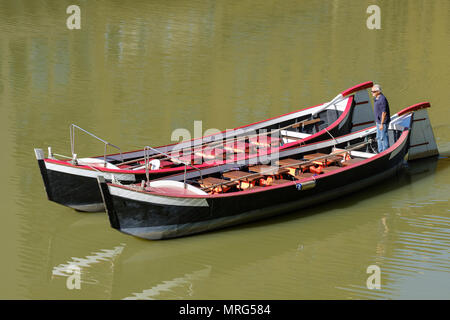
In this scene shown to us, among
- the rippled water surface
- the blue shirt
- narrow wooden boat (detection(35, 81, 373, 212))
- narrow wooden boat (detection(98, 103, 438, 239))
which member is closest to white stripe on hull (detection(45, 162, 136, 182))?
narrow wooden boat (detection(35, 81, 373, 212))

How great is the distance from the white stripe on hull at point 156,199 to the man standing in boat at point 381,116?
18.4ft

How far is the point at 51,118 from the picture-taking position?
70.7ft

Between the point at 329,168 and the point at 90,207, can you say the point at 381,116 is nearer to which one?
the point at 329,168

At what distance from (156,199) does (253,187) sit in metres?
2.63

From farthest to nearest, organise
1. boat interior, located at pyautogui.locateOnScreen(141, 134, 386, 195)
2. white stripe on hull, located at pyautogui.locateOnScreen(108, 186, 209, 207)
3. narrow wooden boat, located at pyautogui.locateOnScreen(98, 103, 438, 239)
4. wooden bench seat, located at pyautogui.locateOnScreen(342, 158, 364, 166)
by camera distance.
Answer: wooden bench seat, located at pyautogui.locateOnScreen(342, 158, 364, 166) → boat interior, located at pyautogui.locateOnScreen(141, 134, 386, 195) → narrow wooden boat, located at pyautogui.locateOnScreen(98, 103, 438, 239) → white stripe on hull, located at pyautogui.locateOnScreen(108, 186, 209, 207)

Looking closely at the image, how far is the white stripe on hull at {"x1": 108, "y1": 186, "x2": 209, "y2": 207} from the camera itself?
39.0 feet

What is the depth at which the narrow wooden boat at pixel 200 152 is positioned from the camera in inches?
526

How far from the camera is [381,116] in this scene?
16.2 meters

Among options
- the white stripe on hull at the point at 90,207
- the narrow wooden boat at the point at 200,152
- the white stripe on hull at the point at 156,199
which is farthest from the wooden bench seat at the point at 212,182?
the white stripe on hull at the point at 90,207

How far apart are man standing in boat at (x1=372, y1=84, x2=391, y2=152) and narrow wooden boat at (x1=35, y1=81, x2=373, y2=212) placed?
1.30 m

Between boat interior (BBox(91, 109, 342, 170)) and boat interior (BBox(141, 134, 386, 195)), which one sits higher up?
boat interior (BBox(91, 109, 342, 170))

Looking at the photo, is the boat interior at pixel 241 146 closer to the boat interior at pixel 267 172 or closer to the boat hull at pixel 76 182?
the boat interior at pixel 267 172

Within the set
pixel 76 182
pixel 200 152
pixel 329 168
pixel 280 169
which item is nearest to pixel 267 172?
pixel 280 169

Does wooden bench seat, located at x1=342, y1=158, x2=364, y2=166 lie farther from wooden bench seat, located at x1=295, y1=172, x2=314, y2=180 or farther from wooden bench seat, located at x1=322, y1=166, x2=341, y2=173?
wooden bench seat, located at x1=295, y1=172, x2=314, y2=180
